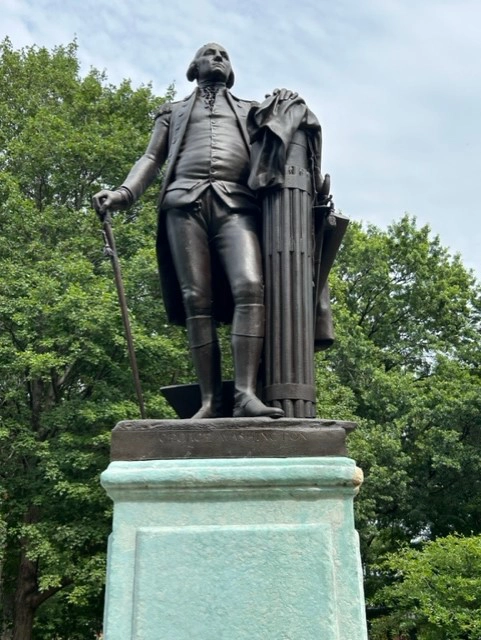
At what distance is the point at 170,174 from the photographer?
4.57 meters

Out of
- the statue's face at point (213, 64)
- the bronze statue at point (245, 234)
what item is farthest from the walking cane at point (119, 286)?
the statue's face at point (213, 64)

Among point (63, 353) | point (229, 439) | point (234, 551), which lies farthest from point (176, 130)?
point (63, 353)

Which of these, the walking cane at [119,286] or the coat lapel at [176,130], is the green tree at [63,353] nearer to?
the coat lapel at [176,130]

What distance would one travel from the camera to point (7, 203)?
57.1ft

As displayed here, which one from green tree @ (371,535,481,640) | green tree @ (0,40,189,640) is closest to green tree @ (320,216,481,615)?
green tree @ (371,535,481,640)

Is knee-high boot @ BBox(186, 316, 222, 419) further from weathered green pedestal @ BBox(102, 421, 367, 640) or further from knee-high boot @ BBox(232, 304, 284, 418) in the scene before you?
weathered green pedestal @ BBox(102, 421, 367, 640)

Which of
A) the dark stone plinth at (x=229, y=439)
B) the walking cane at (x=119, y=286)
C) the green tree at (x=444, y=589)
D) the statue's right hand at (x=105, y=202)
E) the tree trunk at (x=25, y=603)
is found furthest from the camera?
the tree trunk at (x=25, y=603)

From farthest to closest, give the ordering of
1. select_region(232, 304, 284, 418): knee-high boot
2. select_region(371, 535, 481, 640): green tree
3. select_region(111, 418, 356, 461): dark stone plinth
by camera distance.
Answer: select_region(371, 535, 481, 640): green tree → select_region(232, 304, 284, 418): knee-high boot → select_region(111, 418, 356, 461): dark stone plinth

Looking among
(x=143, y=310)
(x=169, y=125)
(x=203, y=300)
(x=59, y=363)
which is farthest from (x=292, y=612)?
(x=143, y=310)

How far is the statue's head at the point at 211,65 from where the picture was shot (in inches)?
190

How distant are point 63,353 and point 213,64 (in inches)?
468

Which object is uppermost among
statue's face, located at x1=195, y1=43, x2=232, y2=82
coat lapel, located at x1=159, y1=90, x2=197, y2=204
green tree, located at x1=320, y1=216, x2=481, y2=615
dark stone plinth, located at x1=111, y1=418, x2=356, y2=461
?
green tree, located at x1=320, y1=216, x2=481, y2=615

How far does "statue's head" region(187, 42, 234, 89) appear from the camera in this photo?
482cm

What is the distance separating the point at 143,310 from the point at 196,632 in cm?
1305
